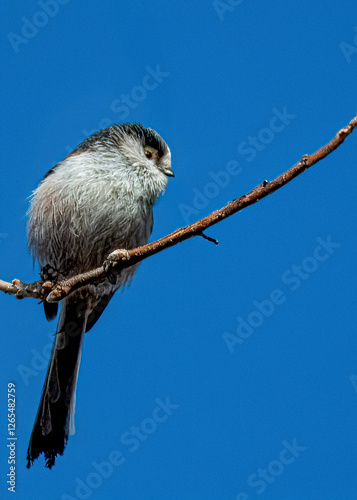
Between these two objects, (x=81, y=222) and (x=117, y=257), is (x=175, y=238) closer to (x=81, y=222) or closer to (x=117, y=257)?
(x=117, y=257)

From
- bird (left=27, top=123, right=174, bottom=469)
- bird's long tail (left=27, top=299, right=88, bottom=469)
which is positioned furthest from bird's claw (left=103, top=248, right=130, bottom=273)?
bird's long tail (left=27, top=299, right=88, bottom=469)

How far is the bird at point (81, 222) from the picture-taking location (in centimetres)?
371

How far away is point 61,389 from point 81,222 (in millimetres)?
1046

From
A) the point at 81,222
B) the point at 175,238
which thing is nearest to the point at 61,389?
the point at 81,222

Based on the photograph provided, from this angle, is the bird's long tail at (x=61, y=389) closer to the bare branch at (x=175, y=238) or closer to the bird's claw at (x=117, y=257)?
the bare branch at (x=175, y=238)

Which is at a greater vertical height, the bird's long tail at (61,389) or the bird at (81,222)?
the bird at (81,222)

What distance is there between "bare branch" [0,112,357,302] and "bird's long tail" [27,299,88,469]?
0.61 m

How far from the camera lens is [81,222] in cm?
378

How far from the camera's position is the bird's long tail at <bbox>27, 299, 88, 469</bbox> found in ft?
11.6

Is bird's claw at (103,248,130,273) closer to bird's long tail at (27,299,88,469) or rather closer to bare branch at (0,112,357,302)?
bare branch at (0,112,357,302)

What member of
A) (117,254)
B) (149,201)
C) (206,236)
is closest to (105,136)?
(149,201)

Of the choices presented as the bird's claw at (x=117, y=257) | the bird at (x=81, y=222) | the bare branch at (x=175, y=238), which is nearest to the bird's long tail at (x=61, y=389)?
the bird at (x=81, y=222)

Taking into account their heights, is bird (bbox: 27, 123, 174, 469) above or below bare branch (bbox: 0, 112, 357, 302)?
above

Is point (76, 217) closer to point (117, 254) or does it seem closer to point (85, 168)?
point (85, 168)
